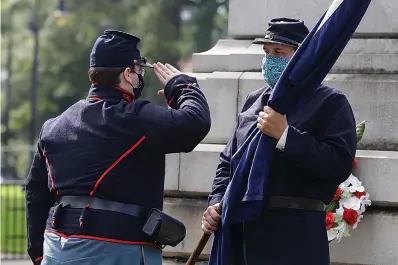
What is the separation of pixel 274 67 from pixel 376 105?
4.85 ft

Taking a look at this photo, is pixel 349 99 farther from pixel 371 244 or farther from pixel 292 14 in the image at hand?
pixel 371 244

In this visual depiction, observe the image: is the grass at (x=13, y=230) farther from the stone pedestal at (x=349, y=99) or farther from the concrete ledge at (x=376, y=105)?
the concrete ledge at (x=376, y=105)

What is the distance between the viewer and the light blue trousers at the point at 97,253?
483 centimetres

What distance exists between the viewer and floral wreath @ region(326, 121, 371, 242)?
19.4 feet

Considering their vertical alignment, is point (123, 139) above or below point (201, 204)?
above

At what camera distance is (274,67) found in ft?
15.9

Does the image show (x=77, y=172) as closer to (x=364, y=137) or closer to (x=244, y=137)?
(x=244, y=137)

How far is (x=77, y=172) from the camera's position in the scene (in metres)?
4.91

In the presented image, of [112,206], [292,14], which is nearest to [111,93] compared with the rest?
[112,206]

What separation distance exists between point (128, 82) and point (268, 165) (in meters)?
0.83

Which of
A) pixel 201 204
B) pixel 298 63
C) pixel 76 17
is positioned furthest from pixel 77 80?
pixel 298 63

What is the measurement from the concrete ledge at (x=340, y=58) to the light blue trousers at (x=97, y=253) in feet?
6.75

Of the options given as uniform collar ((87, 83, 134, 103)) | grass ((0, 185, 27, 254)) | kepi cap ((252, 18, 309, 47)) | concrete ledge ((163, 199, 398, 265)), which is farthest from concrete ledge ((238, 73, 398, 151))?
grass ((0, 185, 27, 254))

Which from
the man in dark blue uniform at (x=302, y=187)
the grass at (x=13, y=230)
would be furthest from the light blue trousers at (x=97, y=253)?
the grass at (x=13, y=230)
